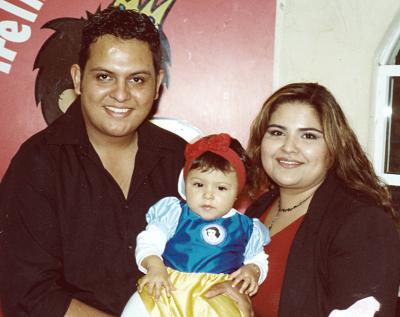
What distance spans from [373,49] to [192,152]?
1629 millimetres

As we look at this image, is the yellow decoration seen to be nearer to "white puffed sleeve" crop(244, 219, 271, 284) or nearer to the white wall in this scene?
the white wall

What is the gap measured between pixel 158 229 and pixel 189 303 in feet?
1.06

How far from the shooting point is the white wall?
301cm

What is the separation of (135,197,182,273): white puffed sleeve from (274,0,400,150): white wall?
140 cm

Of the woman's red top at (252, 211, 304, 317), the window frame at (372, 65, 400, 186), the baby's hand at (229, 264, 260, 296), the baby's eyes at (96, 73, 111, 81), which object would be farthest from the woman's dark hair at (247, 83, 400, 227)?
the window frame at (372, 65, 400, 186)

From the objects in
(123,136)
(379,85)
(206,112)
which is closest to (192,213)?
(123,136)

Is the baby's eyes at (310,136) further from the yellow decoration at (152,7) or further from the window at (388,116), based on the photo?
the yellow decoration at (152,7)

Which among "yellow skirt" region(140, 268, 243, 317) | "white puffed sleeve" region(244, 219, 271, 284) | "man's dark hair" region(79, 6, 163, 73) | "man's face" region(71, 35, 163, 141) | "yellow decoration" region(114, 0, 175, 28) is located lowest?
"yellow skirt" region(140, 268, 243, 317)

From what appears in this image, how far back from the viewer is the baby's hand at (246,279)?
1898mm

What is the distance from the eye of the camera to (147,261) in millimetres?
1862

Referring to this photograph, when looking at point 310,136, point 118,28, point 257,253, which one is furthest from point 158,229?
point 118,28

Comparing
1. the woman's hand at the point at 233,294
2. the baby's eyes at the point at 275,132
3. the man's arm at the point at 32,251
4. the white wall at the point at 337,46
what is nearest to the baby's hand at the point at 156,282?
the woman's hand at the point at 233,294

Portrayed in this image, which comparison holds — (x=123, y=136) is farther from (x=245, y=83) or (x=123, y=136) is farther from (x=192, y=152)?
(x=245, y=83)

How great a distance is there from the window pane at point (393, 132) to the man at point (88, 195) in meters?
1.65
